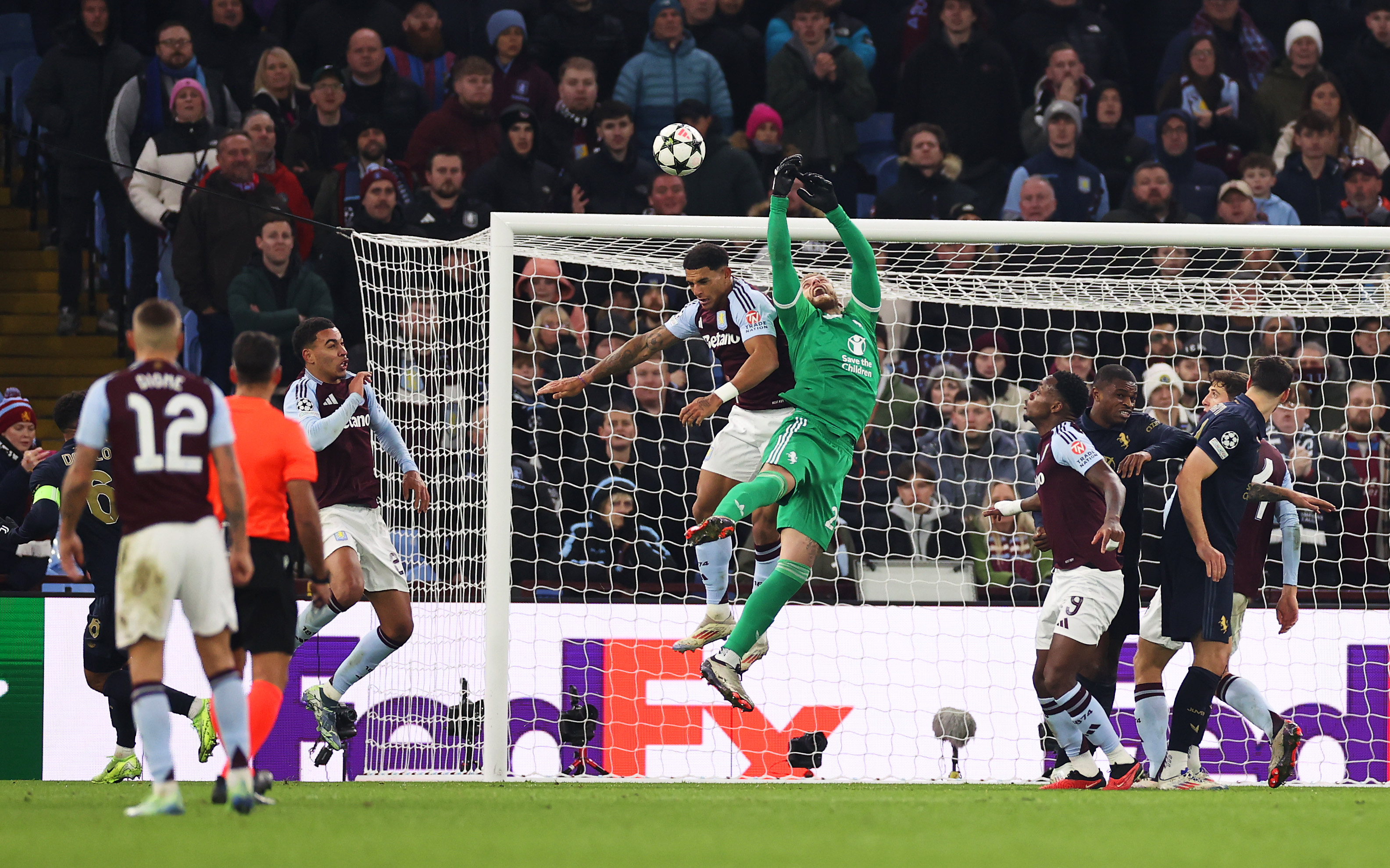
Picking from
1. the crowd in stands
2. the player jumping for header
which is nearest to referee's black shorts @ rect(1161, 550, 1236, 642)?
the player jumping for header

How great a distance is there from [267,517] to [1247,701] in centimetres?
552

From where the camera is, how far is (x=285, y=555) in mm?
6590

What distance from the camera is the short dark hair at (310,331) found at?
8719mm

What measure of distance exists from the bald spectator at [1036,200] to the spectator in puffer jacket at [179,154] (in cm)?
662

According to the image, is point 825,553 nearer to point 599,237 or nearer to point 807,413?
point 807,413

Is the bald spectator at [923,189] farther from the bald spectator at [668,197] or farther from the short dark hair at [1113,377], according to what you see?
the short dark hair at [1113,377]

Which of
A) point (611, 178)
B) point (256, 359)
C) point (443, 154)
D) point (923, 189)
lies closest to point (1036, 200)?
point (923, 189)

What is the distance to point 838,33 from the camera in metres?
15.0

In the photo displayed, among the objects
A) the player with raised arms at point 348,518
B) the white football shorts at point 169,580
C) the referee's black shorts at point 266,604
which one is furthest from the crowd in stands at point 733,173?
the white football shorts at point 169,580

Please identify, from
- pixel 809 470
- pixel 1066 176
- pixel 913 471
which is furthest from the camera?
pixel 1066 176

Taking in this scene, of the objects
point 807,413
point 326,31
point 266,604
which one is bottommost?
point 266,604

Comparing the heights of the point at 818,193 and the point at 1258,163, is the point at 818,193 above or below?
below

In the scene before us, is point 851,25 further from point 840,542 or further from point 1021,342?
point 840,542

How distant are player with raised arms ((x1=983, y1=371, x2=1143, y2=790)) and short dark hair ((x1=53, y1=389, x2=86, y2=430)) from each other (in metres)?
5.49
